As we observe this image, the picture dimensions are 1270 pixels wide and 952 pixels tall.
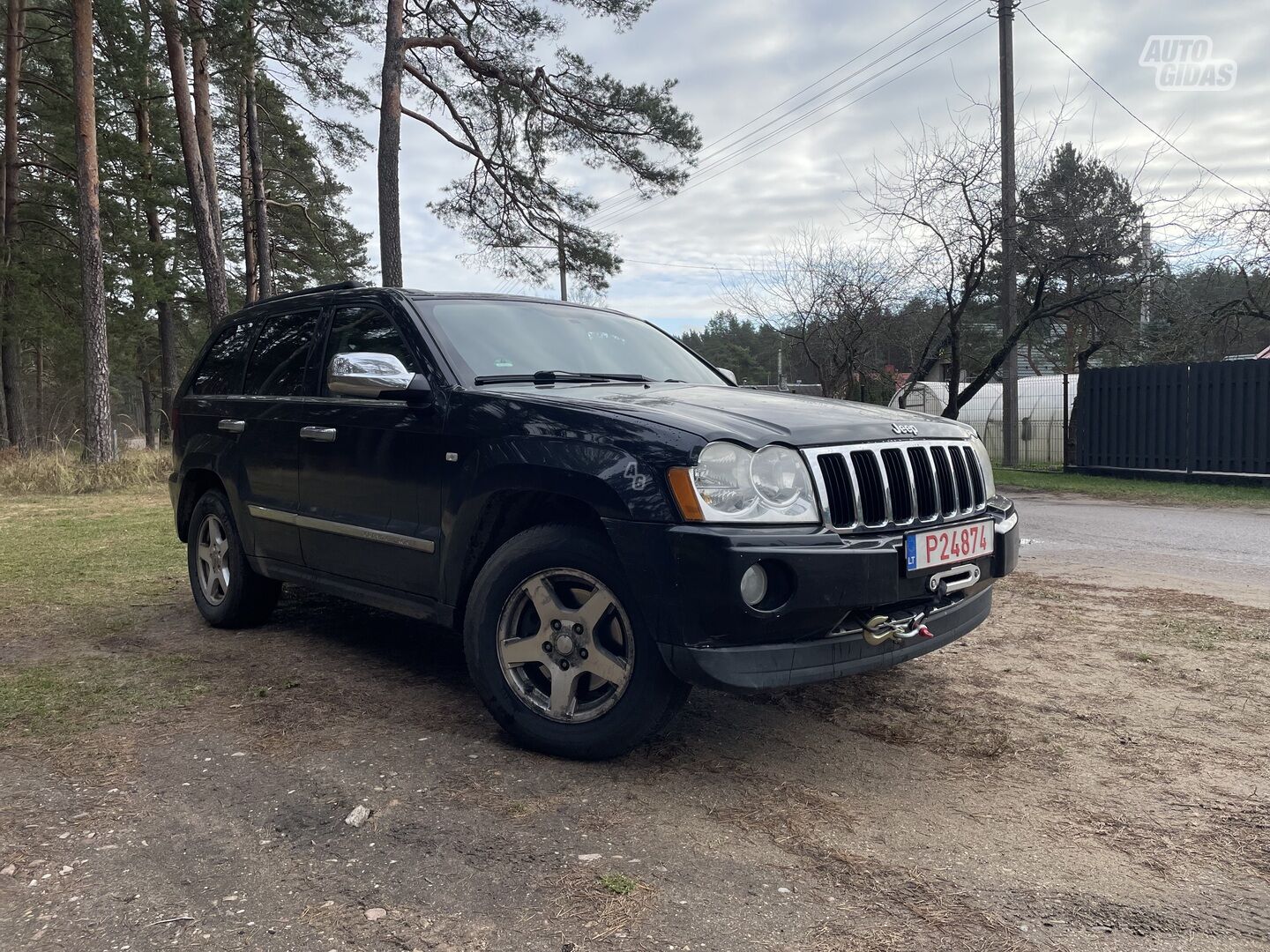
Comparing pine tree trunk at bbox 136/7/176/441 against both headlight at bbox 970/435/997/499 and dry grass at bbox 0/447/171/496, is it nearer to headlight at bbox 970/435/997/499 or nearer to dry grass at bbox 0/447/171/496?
dry grass at bbox 0/447/171/496

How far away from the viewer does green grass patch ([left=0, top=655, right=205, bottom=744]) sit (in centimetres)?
380

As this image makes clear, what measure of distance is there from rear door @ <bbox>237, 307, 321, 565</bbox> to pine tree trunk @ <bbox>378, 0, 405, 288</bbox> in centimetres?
1127

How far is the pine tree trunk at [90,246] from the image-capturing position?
15680mm

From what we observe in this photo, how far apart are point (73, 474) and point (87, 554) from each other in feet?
25.2

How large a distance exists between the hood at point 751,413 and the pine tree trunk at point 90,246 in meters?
14.6

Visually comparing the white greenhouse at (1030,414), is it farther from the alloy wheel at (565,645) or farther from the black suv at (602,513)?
the alloy wheel at (565,645)

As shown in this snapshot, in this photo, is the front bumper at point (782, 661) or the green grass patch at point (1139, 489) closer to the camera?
the front bumper at point (782, 661)

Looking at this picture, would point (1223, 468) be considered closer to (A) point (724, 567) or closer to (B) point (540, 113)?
(B) point (540, 113)

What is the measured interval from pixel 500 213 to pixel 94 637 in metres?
15.2

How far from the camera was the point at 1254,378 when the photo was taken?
15.0m

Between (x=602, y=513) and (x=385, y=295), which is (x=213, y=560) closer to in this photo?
(x=385, y=295)

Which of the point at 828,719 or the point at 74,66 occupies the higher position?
the point at 74,66

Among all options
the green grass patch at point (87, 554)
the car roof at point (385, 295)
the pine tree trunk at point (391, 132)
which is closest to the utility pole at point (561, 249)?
the pine tree trunk at point (391, 132)

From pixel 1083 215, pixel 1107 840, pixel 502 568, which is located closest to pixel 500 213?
pixel 1083 215
